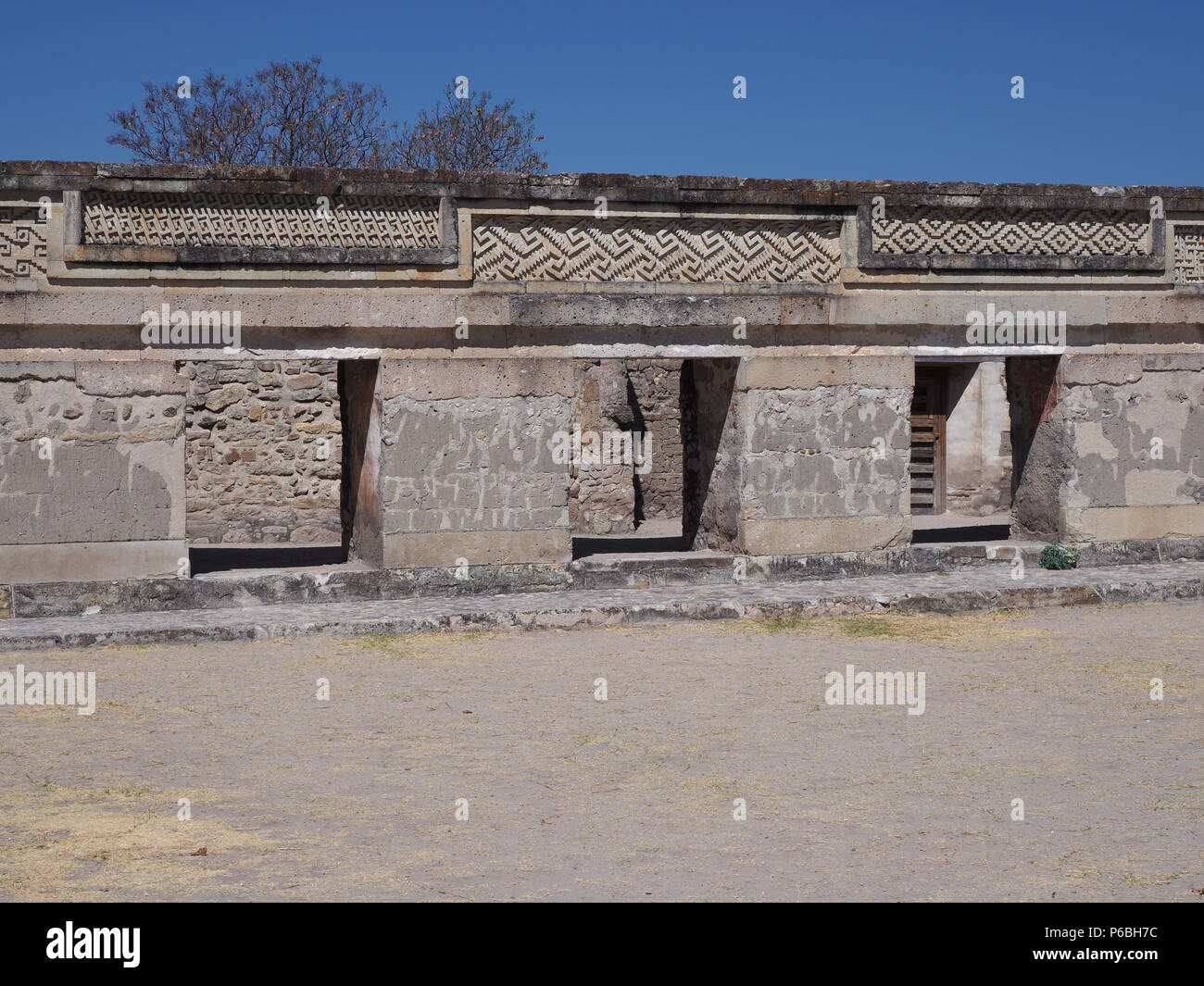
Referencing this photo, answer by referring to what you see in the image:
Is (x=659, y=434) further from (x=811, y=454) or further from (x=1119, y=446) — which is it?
(x=1119, y=446)

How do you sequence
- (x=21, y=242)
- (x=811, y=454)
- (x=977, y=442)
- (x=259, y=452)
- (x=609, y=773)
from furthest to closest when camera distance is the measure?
(x=977, y=442), (x=259, y=452), (x=811, y=454), (x=21, y=242), (x=609, y=773)

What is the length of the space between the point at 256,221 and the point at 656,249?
2.61 meters

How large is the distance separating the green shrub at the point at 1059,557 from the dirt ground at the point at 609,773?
2093 mm

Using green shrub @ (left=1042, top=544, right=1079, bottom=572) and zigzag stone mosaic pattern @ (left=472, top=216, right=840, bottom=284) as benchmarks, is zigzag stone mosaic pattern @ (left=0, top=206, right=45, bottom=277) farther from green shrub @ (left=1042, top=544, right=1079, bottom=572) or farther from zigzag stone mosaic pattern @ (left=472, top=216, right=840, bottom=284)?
green shrub @ (left=1042, top=544, right=1079, bottom=572)

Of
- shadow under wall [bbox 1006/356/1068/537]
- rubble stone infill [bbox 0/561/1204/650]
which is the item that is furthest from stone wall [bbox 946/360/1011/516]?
rubble stone infill [bbox 0/561/1204/650]

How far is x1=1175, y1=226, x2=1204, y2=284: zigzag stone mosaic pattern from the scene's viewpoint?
10430mm

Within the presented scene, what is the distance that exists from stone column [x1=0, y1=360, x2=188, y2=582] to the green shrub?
5879mm

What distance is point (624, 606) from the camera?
28.2 feet

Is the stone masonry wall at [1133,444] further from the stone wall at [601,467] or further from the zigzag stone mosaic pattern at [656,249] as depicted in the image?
the stone wall at [601,467]

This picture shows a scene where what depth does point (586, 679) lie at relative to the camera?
6.87 m

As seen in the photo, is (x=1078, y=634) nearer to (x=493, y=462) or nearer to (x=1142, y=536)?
(x=1142, y=536)

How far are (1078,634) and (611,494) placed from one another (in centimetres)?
767

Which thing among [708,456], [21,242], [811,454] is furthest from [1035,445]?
[21,242]
